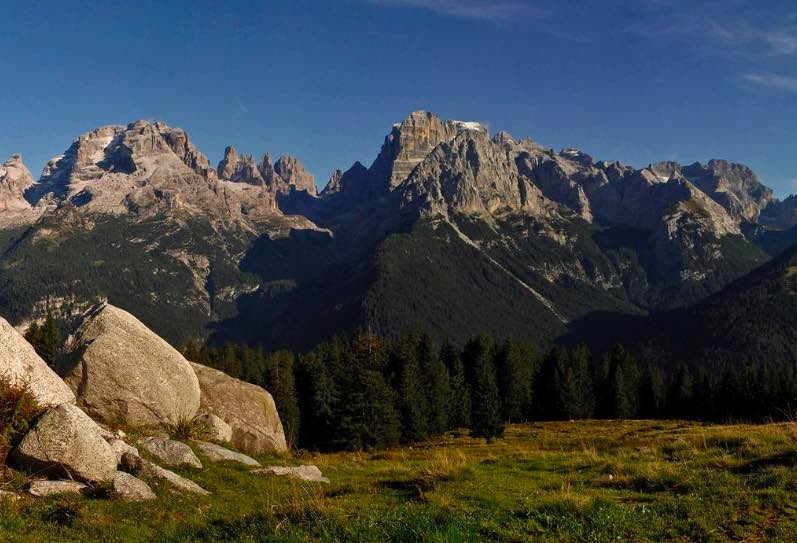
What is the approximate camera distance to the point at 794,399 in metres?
104

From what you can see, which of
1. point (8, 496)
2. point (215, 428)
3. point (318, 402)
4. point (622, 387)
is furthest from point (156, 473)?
point (622, 387)

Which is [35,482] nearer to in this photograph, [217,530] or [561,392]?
[217,530]

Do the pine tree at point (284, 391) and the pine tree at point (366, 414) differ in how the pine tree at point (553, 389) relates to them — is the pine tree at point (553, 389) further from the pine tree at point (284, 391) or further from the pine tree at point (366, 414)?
the pine tree at point (284, 391)

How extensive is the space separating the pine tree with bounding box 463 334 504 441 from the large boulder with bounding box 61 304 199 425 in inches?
2316

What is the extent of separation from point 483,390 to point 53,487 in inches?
3562

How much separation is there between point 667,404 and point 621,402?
16.5 meters

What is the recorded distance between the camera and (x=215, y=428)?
28906mm

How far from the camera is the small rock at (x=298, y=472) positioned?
838 inches

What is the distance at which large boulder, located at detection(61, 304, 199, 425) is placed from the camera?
25344mm

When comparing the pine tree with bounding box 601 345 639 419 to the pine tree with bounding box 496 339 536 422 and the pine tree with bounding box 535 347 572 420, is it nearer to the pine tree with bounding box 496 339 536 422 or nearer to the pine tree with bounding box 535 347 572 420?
the pine tree with bounding box 535 347 572 420

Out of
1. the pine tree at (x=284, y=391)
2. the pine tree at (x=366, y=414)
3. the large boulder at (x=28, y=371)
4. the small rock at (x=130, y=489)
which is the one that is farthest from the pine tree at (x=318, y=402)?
the small rock at (x=130, y=489)

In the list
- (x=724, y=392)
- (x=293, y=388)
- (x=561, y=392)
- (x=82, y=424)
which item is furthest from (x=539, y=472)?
(x=724, y=392)

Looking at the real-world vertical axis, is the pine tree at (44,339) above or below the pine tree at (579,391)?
above

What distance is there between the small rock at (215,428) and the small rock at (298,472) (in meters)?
7.40
